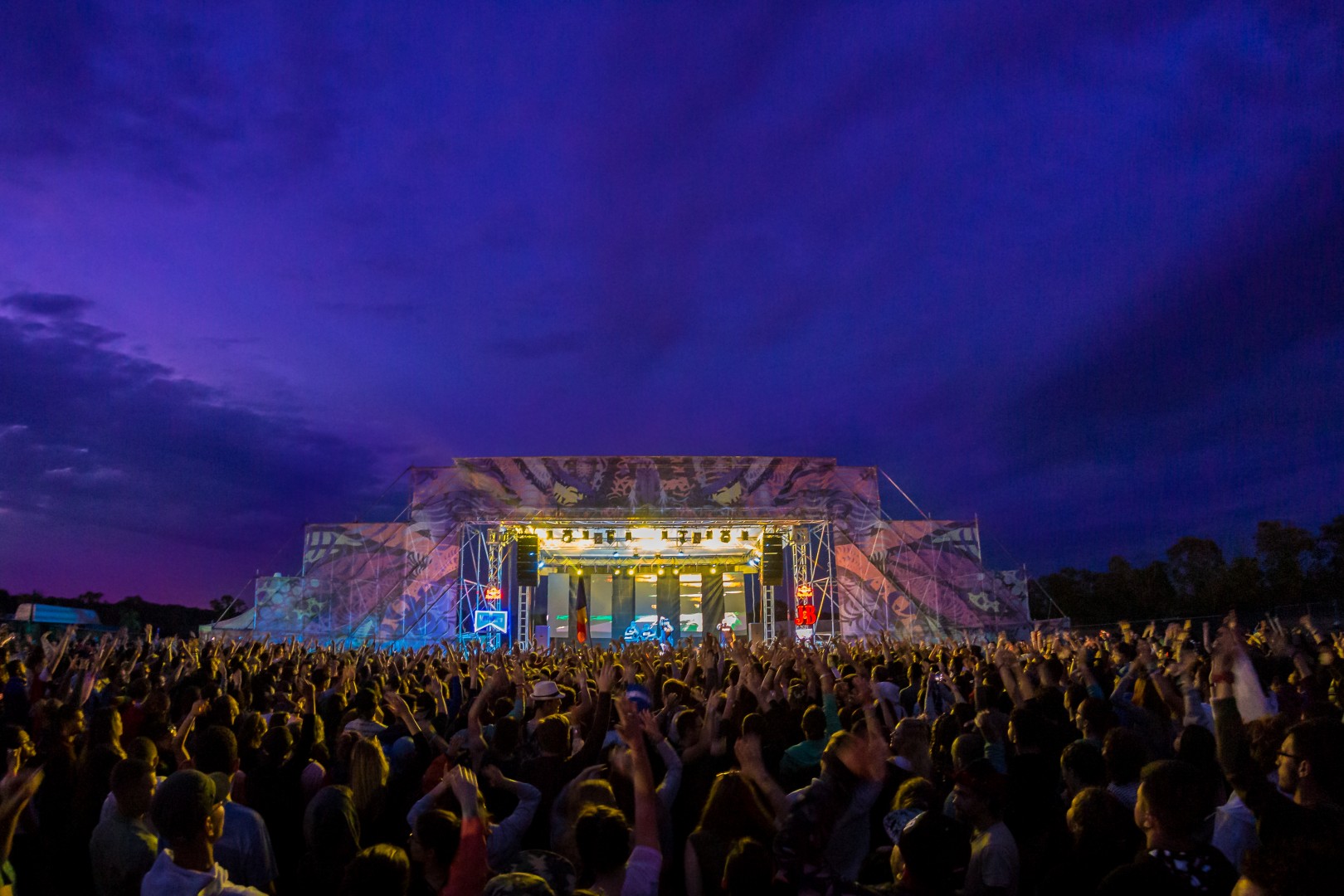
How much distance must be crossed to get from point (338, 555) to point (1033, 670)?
2267 centimetres

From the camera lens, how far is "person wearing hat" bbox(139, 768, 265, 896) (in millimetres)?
2637

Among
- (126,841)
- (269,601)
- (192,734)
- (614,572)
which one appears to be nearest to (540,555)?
(614,572)

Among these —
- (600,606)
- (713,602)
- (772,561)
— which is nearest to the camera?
(772,561)

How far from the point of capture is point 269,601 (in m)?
25.3

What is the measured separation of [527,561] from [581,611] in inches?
359

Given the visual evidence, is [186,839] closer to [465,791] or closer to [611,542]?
[465,791]

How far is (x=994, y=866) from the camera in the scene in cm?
294

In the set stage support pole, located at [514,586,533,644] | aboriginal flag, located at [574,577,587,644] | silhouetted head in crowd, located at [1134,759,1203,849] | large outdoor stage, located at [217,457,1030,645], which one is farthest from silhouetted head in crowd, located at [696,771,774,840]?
aboriginal flag, located at [574,577,587,644]

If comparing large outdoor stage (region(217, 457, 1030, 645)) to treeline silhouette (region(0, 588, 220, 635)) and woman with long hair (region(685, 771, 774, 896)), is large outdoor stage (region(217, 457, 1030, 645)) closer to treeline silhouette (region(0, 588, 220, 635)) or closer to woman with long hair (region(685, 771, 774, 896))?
treeline silhouette (region(0, 588, 220, 635))

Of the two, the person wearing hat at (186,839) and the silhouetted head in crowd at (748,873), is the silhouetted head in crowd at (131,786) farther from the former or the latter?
the silhouetted head in crowd at (748,873)

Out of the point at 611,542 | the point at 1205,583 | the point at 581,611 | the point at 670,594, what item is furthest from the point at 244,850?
the point at 1205,583

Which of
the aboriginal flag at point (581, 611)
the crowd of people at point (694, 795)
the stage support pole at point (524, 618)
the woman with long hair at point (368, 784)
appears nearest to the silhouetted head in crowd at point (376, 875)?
the crowd of people at point (694, 795)

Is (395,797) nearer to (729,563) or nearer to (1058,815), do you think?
(1058,815)

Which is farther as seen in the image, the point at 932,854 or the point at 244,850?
the point at 244,850
